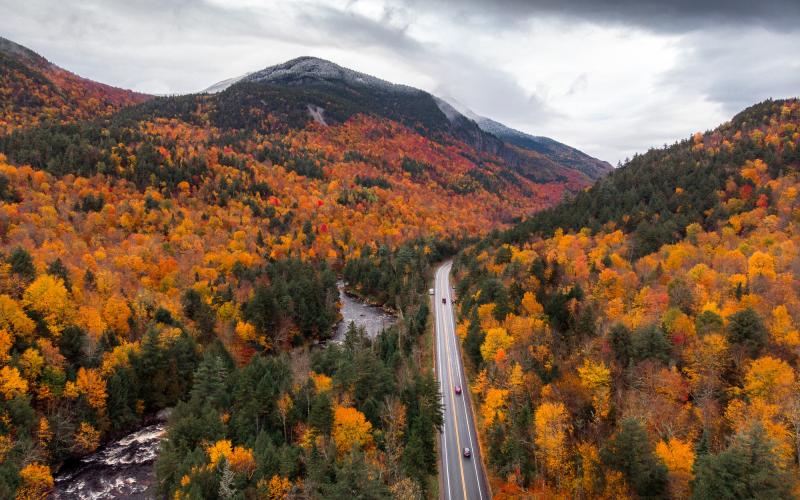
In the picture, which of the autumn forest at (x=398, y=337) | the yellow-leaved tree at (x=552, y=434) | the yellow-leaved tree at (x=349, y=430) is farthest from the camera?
the yellow-leaved tree at (x=349, y=430)

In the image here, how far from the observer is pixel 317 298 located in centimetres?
9100

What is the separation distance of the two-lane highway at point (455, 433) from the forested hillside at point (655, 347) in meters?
1.86

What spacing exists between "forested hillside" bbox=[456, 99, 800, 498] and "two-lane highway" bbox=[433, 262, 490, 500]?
73.2 inches

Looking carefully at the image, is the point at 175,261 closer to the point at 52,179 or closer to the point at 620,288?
the point at 52,179

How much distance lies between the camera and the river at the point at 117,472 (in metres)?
47.6

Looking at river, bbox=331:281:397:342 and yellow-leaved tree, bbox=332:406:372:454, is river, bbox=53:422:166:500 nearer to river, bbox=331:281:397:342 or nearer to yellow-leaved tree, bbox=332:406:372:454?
yellow-leaved tree, bbox=332:406:372:454

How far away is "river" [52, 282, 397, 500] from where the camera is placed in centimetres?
4756

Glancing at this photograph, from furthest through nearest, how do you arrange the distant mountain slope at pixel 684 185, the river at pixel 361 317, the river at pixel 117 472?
the river at pixel 361 317, the distant mountain slope at pixel 684 185, the river at pixel 117 472

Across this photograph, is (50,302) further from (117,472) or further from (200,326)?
(117,472)

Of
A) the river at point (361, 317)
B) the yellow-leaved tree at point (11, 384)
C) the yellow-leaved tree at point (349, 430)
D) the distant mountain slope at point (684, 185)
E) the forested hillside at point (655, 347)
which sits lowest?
the yellow-leaved tree at point (11, 384)

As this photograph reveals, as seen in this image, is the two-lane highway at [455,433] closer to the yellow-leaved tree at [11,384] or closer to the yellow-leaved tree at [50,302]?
the yellow-leaved tree at [11,384]

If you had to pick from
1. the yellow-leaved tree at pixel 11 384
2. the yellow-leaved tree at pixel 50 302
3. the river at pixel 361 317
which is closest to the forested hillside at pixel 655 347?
the river at pixel 361 317

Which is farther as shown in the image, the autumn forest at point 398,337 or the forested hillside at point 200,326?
the forested hillside at point 200,326

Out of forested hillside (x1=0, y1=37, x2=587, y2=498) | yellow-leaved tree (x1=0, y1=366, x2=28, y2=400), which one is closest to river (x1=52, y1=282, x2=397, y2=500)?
forested hillside (x1=0, y1=37, x2=587, y2=498)
